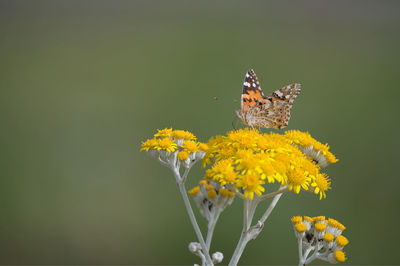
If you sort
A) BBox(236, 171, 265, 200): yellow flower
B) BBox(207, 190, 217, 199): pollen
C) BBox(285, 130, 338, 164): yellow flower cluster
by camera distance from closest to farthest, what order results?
1. BBox(236, 171, 265, 200): yellow flower
2. BBox(207, 190, 217, 199): pollen
3. BBox(285, 130, 338, 164): yellow flower cluster

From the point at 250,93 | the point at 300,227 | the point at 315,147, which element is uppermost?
the point at 250,93

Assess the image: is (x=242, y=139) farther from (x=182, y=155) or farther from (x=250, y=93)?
(x=250, y=93)

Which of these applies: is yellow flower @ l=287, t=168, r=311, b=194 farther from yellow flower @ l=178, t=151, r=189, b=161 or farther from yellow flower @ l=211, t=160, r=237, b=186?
yellow flower @ l=178, t=151, r=189, b=161

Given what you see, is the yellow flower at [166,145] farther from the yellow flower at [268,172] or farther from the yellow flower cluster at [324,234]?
the yellow flower cluster at [324,234]

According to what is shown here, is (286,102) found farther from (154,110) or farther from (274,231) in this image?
(154,110)

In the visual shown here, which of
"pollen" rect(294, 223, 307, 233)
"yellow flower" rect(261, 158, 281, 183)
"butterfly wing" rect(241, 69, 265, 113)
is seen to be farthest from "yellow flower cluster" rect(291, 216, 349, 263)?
"butterfly wing" rect(241, 69, 265, 113)

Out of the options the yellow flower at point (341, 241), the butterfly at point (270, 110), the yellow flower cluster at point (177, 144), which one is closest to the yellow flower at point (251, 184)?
the yellow flower cluster at point (177, 144)

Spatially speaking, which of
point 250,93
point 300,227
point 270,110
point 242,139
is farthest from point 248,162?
point 250,93

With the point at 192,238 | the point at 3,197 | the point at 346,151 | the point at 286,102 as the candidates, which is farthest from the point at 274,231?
the point at 3,197
